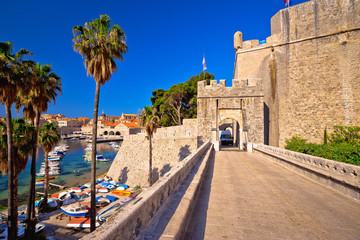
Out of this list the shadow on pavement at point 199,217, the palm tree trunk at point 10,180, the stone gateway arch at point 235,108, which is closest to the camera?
the shadow on pavement at point 199,217

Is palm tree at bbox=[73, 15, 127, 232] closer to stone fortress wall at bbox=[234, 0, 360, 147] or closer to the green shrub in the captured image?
the green shrub

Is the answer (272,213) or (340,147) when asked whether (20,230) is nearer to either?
(272,213)

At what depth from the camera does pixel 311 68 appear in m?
19.2

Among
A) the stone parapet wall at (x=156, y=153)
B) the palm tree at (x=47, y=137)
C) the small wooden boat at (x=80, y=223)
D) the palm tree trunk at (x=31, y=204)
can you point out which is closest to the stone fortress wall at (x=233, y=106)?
the stone parapet wall at (x=156, y=153)

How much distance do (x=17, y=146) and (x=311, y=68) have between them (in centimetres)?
2827

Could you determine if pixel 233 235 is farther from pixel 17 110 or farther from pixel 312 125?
pixel 312 125

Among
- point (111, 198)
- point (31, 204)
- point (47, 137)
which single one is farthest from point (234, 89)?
point (31, 204)

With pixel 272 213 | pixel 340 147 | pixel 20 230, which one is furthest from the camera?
pixel 20 230

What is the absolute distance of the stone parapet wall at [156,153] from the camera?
2267 centimetres

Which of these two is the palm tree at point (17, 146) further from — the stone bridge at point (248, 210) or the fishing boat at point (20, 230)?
the stone bridge at point (248, 210)

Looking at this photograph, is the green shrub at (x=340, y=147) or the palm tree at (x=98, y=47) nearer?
the green shrub at (x=340, y=147)

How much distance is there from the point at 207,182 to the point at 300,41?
22073 millimetres

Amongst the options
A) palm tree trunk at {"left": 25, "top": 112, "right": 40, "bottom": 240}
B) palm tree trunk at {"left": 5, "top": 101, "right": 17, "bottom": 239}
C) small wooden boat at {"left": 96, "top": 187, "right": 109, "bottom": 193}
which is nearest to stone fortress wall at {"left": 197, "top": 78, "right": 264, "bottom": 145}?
palm tree trunk at {"left": 25, "top": 112, "right": 40, "bottom": 240}

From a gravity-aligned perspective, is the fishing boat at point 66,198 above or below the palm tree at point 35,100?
below
